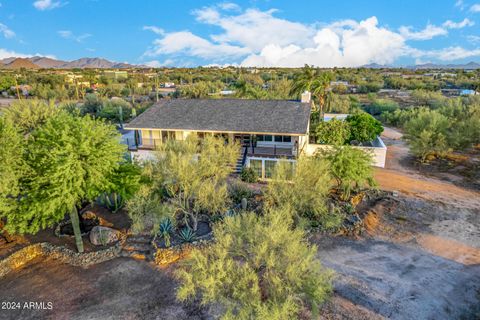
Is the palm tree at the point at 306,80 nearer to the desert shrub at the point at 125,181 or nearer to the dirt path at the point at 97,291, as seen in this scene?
the desert shrub at the point at 125,181

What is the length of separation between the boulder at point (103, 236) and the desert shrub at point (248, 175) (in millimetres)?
10145

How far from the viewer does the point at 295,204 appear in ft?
55.7

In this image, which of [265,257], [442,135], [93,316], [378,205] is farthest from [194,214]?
[442,135]

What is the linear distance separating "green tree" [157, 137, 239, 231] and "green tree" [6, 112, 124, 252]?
2831 millimetres

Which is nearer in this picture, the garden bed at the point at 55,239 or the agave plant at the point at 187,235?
the garden bed at the point at 55,239

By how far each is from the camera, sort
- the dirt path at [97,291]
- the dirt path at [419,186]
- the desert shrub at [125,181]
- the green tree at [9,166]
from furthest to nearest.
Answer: the dirt path at [419,186]
the desert shrub at [125,181]
the green tree at [9,166]
the dirt path at [97,291]

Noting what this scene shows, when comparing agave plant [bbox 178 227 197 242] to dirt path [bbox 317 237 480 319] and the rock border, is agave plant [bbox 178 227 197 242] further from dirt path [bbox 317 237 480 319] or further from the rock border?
dirt path [bbox 317 237 480 319]

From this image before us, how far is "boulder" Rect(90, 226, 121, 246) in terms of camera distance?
16.1 m

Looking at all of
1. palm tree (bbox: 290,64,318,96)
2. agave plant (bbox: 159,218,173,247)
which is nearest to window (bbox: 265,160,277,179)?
agave plant (bbox: 159,218,173,247)

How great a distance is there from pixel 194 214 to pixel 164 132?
36.2 ft

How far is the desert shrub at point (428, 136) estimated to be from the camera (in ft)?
95.8

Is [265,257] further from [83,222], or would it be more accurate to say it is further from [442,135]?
[442,135]

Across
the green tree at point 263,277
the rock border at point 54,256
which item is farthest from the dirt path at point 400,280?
the rock border at point 54,256

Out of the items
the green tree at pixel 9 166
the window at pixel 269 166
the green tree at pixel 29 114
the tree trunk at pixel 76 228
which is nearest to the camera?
the green tree at pixel 9 166
